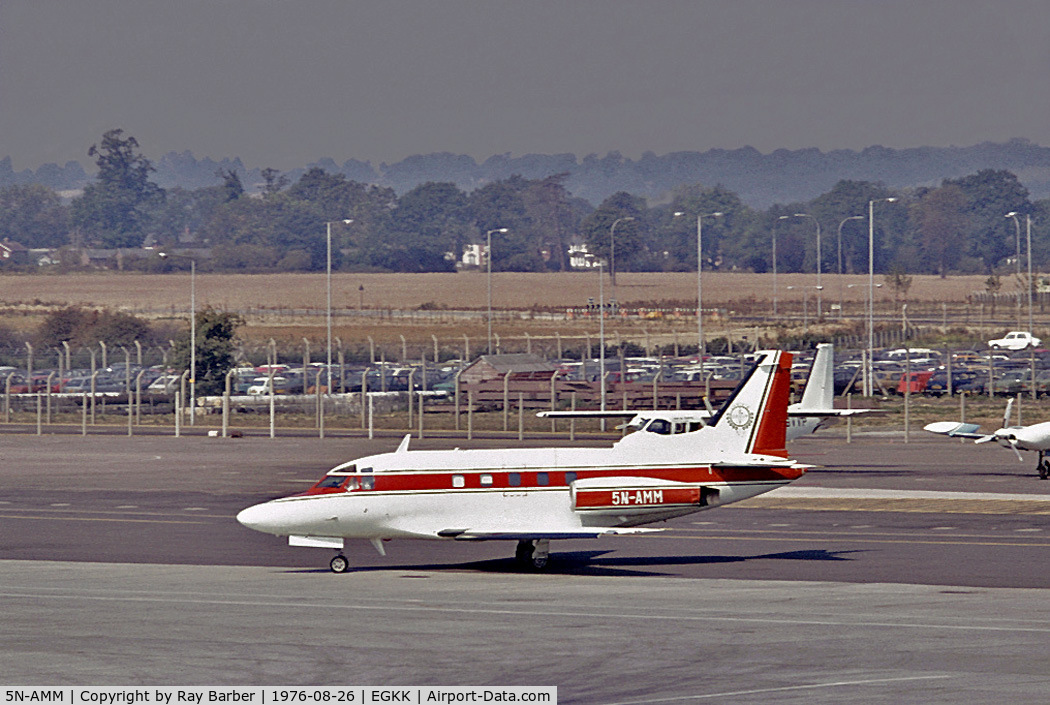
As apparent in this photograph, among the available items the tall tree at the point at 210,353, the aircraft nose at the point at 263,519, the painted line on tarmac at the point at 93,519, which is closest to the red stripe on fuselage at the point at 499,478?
the aircraft nose at the point at 263,519

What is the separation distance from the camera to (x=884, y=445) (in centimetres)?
7319

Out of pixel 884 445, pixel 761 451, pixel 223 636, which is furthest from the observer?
pixel 884 445

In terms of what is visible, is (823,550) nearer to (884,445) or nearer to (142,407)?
(884,445)

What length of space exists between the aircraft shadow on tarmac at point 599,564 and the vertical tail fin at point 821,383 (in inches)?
894

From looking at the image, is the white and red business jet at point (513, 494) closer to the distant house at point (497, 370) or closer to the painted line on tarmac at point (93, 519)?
the painted line on tarmac at point (93, 519)

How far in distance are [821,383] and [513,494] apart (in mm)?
29228

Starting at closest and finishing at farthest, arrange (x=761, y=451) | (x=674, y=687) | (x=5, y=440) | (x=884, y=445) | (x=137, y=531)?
(x=674, y=687) < (x=761, y=451) < (x=137, y=531) < (x=884, y=445) < (x=5, y=440)

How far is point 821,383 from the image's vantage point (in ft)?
197

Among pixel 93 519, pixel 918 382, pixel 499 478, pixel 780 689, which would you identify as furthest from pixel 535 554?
pixel 918 382

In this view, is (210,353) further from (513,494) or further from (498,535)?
(498,535)

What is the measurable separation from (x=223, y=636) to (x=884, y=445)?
53.4 meters

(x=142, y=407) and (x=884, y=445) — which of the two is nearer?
(x=884, y=445)

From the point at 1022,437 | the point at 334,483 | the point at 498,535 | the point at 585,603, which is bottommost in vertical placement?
the point at 585,603

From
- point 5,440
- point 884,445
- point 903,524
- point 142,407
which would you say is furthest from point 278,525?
point 142,407
